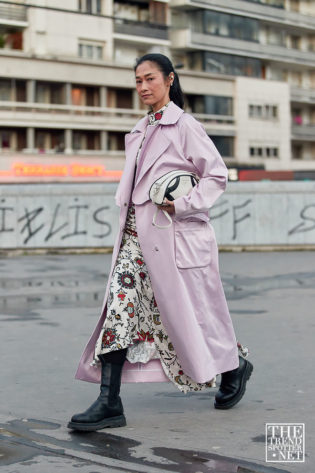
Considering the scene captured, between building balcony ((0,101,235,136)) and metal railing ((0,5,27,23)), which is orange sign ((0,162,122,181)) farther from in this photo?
metal railing ((0,5,27,23))

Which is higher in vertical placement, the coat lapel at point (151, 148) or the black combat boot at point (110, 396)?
the coat lapel at point (151, 148)

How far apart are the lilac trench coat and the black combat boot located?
0.44 feet

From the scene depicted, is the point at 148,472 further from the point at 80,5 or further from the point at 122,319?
the point at 80,5

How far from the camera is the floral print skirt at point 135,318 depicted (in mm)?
5348

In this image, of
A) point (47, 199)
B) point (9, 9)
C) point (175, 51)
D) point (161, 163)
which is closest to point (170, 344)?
point (161, 163)

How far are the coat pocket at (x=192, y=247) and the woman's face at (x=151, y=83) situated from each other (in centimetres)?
69

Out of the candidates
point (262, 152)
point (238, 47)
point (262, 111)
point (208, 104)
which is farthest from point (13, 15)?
point (262, 152)

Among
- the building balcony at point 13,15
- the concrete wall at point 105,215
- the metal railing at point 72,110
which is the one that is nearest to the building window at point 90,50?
the metal railing at point 72,110

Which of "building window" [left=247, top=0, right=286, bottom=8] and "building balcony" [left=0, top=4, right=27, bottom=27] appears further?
"building window" [left=247, top=0, right=286, bottom=8]

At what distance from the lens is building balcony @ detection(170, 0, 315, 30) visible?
69375mm

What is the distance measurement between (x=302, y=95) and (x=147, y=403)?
74.0 metres

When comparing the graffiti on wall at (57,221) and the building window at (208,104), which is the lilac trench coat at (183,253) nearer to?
the graffiti on wall at (57,221)

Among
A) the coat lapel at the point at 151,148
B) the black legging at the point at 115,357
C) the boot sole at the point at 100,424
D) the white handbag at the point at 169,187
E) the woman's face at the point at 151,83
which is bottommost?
the boot sole at the point at 100,424

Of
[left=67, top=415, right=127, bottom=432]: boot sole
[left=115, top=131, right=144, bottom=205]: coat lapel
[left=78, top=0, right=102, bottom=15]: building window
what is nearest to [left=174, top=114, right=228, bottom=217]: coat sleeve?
[left=115, top=131, right=144, bottom=205]: coat lapel
